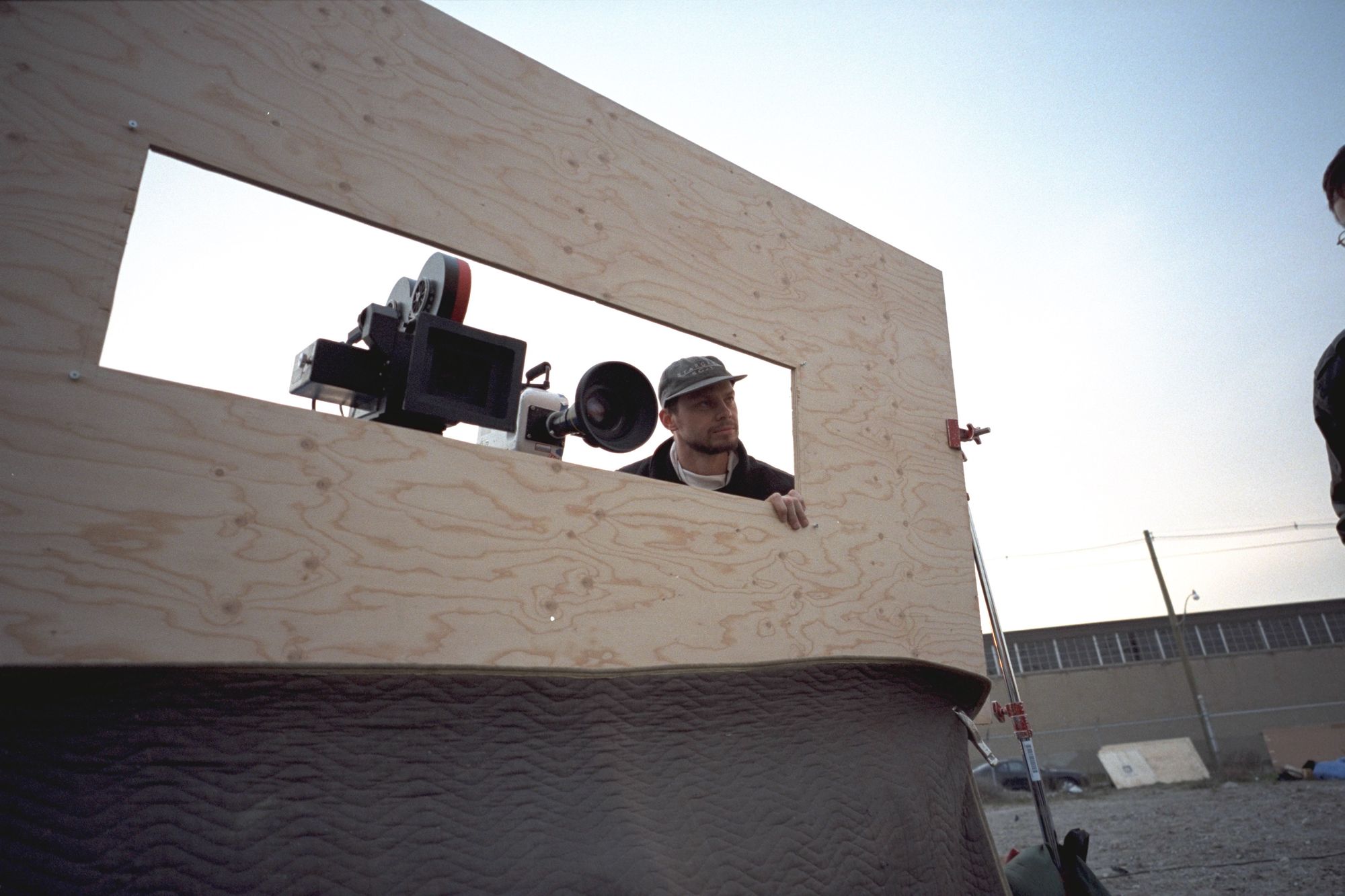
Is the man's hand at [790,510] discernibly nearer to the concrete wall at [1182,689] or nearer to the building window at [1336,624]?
the concrete wall at [1182,689]

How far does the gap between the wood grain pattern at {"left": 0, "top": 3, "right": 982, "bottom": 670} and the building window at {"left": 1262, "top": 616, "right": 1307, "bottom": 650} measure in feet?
65.6

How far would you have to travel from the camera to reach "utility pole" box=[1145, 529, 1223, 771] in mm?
10967

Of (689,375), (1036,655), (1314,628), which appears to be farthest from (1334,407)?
(1314,628)

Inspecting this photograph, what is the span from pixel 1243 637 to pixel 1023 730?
19.7 m

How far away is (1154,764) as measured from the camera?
1055 cm

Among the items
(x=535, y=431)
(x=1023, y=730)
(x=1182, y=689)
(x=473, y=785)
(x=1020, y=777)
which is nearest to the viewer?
(x=473, y=785)

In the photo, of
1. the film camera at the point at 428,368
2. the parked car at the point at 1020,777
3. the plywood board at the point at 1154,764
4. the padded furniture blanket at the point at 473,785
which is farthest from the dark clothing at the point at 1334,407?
the plywood board at the point at 1154,764

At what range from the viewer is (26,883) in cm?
91

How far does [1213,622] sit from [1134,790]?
1056cm

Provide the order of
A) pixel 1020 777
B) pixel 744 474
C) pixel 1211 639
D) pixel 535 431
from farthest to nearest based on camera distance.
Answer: pixel 1211 639
pixel 1020 777
pixel 744 474
pixel 535 431

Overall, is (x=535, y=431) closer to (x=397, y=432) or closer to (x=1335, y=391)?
(x=397, y=432)

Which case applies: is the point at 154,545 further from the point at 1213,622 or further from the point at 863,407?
the point at 1213,622

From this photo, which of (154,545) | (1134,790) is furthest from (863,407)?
(1134,790)

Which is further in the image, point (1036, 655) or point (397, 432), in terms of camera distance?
point (1036, 655)
